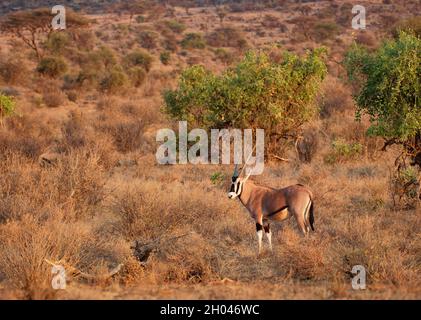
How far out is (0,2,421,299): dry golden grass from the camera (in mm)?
6625

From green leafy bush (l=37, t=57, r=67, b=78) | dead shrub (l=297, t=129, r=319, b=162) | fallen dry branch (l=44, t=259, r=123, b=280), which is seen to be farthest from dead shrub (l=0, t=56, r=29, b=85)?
fallen dry branch (l=44, t=259, r=123, b=280)

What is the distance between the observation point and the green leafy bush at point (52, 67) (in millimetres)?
29969

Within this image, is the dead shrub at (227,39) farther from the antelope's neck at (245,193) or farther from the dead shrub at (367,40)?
the antelope's neck at (245,193)

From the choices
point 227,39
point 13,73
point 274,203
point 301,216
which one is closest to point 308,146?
point 274,203

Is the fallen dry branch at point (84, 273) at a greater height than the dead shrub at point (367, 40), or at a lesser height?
greater

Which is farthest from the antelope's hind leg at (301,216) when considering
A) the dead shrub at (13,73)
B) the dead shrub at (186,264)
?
the dead shrub at (13,73)

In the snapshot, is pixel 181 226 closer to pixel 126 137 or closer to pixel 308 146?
pixel 308 146

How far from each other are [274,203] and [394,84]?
2.84m

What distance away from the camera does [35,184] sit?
10.6 m

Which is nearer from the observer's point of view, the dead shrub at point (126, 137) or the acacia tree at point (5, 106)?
the dead shrub at point (126, 137)

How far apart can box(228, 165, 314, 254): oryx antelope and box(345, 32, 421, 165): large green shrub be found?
211cm

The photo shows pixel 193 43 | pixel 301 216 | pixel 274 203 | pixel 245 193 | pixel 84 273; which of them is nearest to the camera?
pixel 84 273

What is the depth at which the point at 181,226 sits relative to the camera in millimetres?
9258

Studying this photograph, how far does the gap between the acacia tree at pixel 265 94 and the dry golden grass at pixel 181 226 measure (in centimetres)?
118
